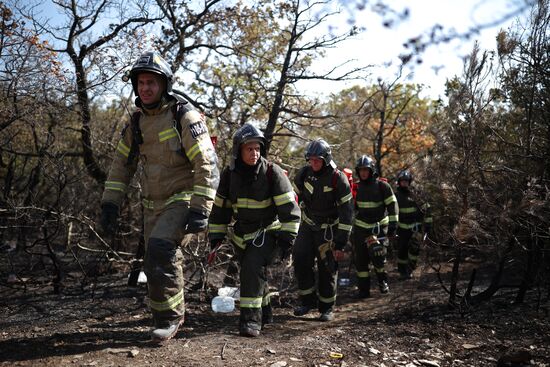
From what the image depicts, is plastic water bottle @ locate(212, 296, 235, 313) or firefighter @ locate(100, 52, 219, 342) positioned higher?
firefighter @ locate(100, 52, 219, 342)

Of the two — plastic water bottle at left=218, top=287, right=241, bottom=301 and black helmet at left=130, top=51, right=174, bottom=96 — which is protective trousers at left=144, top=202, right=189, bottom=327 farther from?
plastic water bottle at left=218, top=287, right=241, bottom=301

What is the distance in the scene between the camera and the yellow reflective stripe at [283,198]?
457cm

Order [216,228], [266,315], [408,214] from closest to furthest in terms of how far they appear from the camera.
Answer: [216,228]
[266,315]
[408,214]

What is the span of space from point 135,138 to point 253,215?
4.33 ft

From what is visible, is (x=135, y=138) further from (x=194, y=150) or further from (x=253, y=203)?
(x=253, y=203)

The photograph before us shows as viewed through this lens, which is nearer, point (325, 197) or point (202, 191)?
point (202, 191)

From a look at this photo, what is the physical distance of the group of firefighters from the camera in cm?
403

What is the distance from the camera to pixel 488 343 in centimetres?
443

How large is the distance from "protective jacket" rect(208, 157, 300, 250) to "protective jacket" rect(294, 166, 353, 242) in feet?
3.80

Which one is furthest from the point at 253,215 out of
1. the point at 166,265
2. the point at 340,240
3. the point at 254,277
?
the point at 340,240

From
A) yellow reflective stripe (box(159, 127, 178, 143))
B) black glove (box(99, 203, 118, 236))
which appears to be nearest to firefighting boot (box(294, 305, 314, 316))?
black glove (box(99, 203, 118, 236))

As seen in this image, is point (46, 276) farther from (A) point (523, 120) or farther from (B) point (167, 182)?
(A) point (523, 120)

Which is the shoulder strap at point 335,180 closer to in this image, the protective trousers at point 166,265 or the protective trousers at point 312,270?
the protective trousers at point 312,270

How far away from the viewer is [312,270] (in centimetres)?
589
